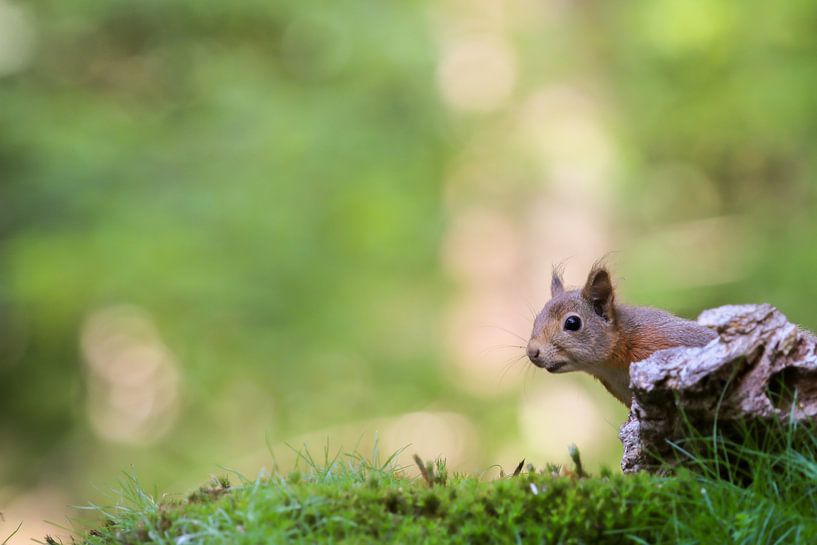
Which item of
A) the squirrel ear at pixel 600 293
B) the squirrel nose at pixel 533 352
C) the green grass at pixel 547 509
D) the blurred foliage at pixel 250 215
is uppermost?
the blurred foliage at pixel 250 215

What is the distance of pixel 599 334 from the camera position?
3.94 metres

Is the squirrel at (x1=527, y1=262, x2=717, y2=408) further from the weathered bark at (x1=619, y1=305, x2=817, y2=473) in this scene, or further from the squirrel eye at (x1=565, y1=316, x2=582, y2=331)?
the weathered bark at (x1=619, y1=305, x2=817, y2=473)

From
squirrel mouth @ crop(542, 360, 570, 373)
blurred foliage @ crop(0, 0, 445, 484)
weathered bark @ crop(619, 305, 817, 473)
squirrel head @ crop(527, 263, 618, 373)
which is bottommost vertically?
weathered bark @ crop(619, 305, 817, 473)

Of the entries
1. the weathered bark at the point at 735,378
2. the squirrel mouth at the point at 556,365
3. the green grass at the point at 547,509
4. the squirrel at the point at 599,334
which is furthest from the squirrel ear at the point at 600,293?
the green grass at the point at 547,509

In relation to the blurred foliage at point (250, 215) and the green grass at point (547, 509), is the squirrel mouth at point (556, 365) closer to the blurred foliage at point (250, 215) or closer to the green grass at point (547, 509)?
the green grass at point (547, 509)

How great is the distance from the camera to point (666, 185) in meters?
10.2

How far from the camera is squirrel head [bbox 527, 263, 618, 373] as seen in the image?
12.9 feet

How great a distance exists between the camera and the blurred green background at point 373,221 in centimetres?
870

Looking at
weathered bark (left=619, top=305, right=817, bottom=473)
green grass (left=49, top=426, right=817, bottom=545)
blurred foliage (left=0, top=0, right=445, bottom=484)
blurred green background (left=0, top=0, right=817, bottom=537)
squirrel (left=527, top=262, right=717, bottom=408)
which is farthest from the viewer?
blurred foliage (left=0, top=0, right=445, bottom=484)

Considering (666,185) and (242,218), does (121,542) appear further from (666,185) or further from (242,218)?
(666,185)

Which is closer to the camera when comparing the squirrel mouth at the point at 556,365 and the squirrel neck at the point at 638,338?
the squirrel neck at the point at 638,338

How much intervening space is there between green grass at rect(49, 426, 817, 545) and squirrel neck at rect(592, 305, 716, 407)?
955mm

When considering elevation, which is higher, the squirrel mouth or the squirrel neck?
the squirrel neck

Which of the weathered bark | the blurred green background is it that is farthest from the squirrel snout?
the blurred green background
